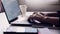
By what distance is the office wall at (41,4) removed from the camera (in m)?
1.95

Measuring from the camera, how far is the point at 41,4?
77.4 inches

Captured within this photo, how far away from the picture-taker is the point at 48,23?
45.8 inches

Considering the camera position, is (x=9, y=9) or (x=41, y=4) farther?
(x=41, y=4)

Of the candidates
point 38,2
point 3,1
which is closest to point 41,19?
point 3,1

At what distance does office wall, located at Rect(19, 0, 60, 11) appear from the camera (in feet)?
6.41

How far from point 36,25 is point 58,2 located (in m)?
0.95

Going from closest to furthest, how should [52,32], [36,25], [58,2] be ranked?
[52,32]
[36,25]
[58,2]

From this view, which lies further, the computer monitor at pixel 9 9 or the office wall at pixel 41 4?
the office wall at pixel 41 4

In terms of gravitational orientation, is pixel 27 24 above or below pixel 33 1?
below

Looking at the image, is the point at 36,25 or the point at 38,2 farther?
the point at 38,2

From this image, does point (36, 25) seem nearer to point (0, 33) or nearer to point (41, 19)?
point (41, 19)

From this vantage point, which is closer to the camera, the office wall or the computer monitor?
the computer monitor

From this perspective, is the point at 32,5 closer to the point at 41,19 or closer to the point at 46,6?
the point at 46,6

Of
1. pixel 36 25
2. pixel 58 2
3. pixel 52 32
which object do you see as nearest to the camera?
pixel 52 32
